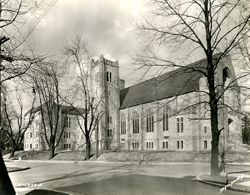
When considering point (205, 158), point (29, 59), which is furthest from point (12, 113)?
point (29, 59)

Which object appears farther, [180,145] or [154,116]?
[154,116]

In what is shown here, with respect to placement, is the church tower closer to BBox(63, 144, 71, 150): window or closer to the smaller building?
the smaller building

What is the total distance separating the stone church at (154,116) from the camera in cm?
4606

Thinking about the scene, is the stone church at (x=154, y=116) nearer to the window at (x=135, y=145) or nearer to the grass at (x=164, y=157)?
the window at (x=135, y=145)

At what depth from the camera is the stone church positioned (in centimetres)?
4606

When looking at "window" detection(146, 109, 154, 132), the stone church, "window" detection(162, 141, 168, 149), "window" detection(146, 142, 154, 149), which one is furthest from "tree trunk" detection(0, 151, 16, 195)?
"window" detection(146, 109, 154, 132)

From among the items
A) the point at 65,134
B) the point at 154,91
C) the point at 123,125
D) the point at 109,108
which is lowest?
the point at 65,134

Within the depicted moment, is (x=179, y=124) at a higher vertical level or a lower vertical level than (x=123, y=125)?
lower

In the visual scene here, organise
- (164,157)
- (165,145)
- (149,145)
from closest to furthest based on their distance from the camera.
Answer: (164,157) < (165,145) < (149,145)

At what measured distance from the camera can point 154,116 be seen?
5619 cm

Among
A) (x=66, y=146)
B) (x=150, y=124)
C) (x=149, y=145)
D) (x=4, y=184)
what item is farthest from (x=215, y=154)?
(x=66, y=146)

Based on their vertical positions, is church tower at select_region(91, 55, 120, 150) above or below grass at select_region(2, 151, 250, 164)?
above

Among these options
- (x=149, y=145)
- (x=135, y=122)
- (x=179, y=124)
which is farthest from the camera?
(x=135, y=122)

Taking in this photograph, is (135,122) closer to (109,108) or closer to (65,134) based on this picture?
(109,108)
